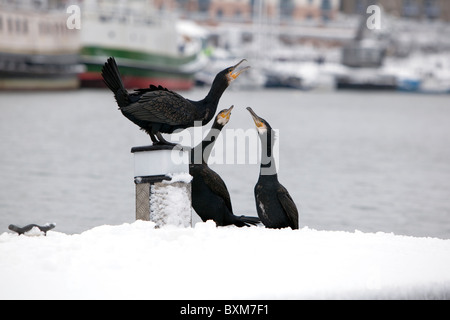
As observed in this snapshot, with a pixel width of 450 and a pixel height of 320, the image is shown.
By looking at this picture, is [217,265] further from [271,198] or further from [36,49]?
[36,49]

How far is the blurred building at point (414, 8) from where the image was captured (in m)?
137

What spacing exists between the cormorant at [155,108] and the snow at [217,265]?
1025 millimetres

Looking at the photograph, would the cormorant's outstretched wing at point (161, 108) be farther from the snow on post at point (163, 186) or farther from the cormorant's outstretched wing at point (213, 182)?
the cormorant's outstretched wing at point (213, 182)

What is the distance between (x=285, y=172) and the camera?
26.6 metres

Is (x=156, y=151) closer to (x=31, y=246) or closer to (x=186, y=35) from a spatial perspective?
(x=31, y=246)

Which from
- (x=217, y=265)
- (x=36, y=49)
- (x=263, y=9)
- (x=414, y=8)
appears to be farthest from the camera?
(x=414, y=8)

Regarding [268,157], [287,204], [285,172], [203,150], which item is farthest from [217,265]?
[285,172]

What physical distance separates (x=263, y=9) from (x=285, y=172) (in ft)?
337

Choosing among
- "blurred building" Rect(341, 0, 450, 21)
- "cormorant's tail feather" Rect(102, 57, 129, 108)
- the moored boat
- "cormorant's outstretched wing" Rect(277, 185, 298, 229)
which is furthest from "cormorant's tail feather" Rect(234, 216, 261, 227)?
"blurred building" Rect(341, 0, 450, 21)

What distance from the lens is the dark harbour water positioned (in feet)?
58.7

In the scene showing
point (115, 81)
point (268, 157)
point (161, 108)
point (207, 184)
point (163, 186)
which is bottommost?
point (207, 184)

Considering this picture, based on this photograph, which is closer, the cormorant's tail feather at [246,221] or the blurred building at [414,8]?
the cormorant's tail feather at [246,221]

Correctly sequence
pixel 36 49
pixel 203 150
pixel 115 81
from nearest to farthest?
pixel 115 81 < pixel 203 150 < pixel 36 49

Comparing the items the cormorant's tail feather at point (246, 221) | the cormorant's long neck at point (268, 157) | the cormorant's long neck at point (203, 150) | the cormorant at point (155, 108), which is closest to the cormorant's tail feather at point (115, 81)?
the cormorant at point (155, 108)
